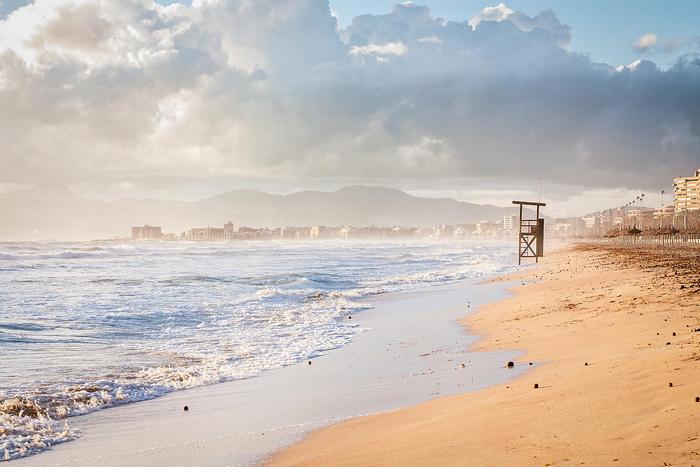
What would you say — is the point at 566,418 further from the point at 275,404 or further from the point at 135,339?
the point at 135,339

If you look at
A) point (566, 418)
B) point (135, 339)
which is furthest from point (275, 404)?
point (135, 339)

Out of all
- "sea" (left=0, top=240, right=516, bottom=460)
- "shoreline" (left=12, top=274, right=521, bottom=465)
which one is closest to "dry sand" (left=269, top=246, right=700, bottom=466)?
"shoreline" (left=12, top=274, right=521, bottom=465)

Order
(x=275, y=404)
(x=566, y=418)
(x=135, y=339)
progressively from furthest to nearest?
1. (x=135, y=339)
2. (x=275, y=404)
3. (x=566, y=418)

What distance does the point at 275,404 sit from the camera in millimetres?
7566

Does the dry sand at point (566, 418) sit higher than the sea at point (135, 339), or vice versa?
the dry sand at point (566, 418)

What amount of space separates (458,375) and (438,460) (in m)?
4.12

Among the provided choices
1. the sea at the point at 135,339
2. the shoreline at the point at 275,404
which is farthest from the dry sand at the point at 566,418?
the sea at the point at 135,339

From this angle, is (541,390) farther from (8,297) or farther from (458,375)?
(8,297)

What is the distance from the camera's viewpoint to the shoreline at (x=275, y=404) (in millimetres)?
5758

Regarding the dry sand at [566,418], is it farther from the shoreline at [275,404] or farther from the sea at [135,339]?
the sea at [135,339]

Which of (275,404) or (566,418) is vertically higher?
(566,418)

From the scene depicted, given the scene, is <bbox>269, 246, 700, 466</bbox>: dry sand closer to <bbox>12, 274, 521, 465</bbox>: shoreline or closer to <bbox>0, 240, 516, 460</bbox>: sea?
<bbox>12, 274, 521, 465</bbox>: shoreline

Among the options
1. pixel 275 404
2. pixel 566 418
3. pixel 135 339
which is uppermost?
pixel 566 418

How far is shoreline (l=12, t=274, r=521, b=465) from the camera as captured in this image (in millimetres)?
5758
